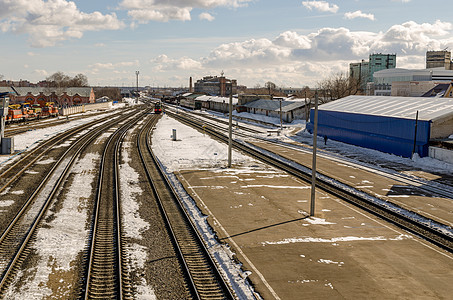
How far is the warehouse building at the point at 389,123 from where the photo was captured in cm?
3562

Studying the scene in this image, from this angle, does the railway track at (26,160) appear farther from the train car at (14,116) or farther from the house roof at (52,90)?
the house roof at (52,90)

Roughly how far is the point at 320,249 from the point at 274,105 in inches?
2550

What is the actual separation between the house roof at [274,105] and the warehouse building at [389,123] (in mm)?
16204

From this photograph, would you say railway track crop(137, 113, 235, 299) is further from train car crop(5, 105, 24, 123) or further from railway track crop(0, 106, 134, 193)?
train car crop(5, 105, 24, 123)

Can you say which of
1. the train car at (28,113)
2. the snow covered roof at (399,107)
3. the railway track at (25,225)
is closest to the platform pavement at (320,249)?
the railway track at (25,225)

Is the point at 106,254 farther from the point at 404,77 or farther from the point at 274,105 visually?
the point at 404,77

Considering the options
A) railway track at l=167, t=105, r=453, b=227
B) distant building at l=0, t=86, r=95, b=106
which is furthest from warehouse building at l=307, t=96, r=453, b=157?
distant building at l=0, t=86, r=95, b=106

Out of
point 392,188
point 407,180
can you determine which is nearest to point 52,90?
point 407,180

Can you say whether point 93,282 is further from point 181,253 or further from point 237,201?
point 237,201

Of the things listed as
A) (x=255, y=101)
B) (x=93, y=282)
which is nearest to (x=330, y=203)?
(x=93, y=282)

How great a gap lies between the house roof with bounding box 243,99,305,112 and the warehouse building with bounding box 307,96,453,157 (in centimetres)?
1620

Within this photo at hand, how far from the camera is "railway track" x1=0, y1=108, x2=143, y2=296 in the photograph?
13.3m

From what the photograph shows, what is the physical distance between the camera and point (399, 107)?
4319 centimetres

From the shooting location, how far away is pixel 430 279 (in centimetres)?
1284
